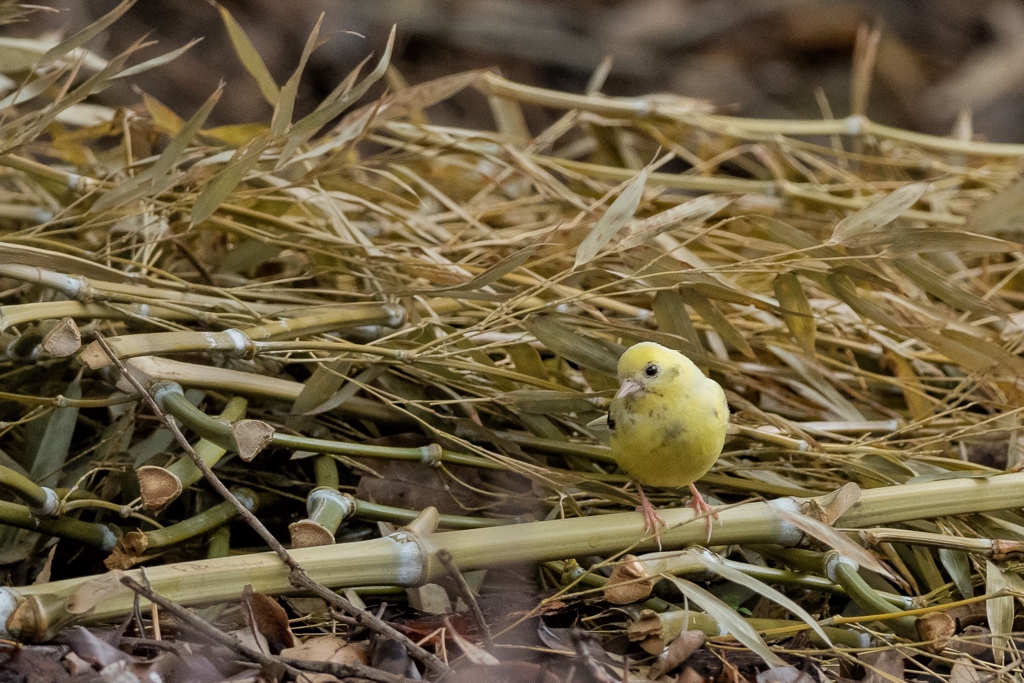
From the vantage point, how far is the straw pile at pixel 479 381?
31.7 inches

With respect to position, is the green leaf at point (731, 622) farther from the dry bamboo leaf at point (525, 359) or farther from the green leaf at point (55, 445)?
the green leaf at point (55, 445)

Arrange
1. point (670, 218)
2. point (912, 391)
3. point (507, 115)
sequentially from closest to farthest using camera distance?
1. point (670, 218)
2. point (912, 391)
3. point (507, 115)

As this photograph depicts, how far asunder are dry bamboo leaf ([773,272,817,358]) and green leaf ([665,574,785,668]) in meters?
0.35

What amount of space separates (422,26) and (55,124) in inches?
74.9

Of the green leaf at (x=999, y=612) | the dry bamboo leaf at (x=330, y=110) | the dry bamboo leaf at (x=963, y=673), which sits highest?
the dry bamboo leaf at (x=330, y=110)

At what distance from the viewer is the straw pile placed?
0.81 metres

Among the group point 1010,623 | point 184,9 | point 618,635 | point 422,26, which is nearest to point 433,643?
point 618,635

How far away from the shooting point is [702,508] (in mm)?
872

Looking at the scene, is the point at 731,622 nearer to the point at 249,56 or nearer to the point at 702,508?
the point at 702,508

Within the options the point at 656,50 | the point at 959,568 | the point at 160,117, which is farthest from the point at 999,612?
the point at 656,50

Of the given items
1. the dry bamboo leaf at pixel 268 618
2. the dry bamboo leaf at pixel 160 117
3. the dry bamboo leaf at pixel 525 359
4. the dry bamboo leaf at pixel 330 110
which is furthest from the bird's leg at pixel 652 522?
the dry bamboo leaf at pixel 160 117

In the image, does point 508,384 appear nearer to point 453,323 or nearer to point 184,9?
point 453,323

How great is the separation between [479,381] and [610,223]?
24cm

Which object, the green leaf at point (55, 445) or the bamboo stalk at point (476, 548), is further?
the green leaf at point (55, 445)
